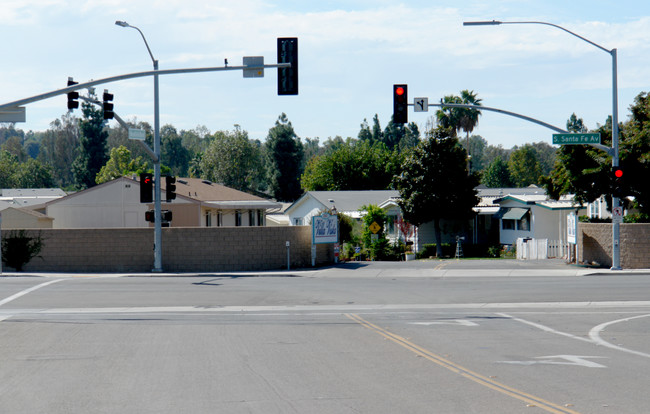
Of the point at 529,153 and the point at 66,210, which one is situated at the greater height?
the point at 529,153

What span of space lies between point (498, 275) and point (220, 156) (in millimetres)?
63671

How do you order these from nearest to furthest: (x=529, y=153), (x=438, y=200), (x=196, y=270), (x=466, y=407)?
(x=466, y=407)
(x=196, y=270)
(x=438, y=200)
(x=529, y=153)

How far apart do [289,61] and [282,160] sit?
77.8m

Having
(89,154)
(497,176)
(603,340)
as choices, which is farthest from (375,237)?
(89,154)

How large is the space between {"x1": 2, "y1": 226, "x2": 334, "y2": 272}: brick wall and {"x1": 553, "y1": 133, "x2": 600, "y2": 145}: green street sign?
42.2ft

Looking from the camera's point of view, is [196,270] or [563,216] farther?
[563,216]

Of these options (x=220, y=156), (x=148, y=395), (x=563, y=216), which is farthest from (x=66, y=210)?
(x=220, y=156)

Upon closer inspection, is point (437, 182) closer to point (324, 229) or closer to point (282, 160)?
point (324, 229)

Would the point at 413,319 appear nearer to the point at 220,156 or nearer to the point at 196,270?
the point at 196,270

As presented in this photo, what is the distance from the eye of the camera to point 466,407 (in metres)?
8.10

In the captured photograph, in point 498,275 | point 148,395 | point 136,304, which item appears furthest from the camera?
point 498,275

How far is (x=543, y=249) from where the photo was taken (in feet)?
131

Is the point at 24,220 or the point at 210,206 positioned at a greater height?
the point at 210,206

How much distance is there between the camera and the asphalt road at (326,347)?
8641 millimetres
